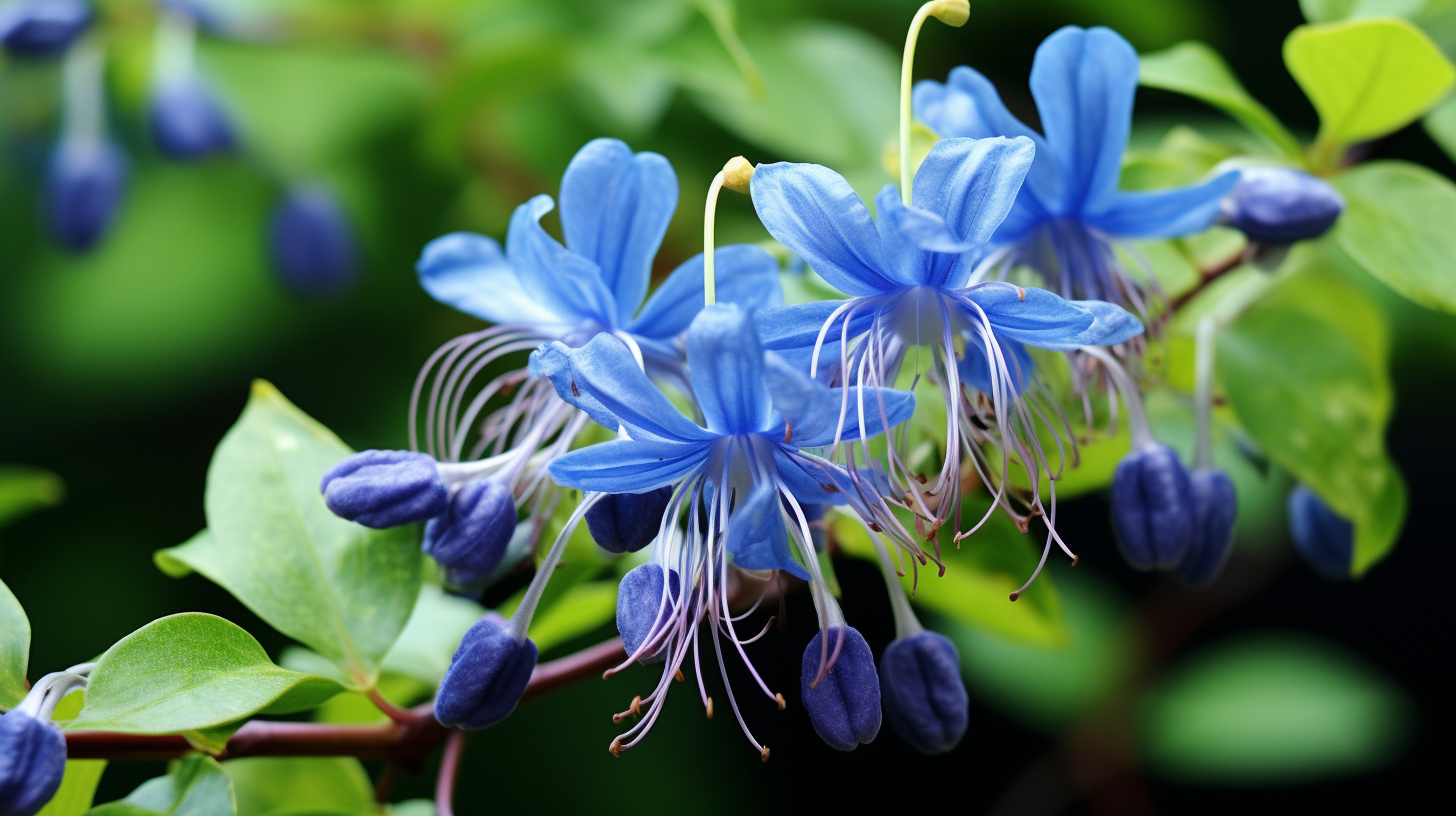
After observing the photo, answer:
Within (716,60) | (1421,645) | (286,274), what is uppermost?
(716,60)

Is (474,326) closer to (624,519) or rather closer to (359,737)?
(359,737)

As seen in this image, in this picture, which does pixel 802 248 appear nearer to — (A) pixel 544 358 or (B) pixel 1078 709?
(A) pixel 544 358

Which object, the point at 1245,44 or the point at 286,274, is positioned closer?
the point at 286,274

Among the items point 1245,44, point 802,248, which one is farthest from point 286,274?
point 1245,44

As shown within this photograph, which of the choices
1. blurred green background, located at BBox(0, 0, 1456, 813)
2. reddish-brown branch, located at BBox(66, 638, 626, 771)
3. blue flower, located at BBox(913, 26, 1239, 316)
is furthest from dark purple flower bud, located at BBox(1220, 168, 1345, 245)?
blurred green background, located at BBox(0, 0, 1456, 813)

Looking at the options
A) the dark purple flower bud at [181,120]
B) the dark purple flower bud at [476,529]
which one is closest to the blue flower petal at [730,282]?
the dark purple flower bud at [476,529]
